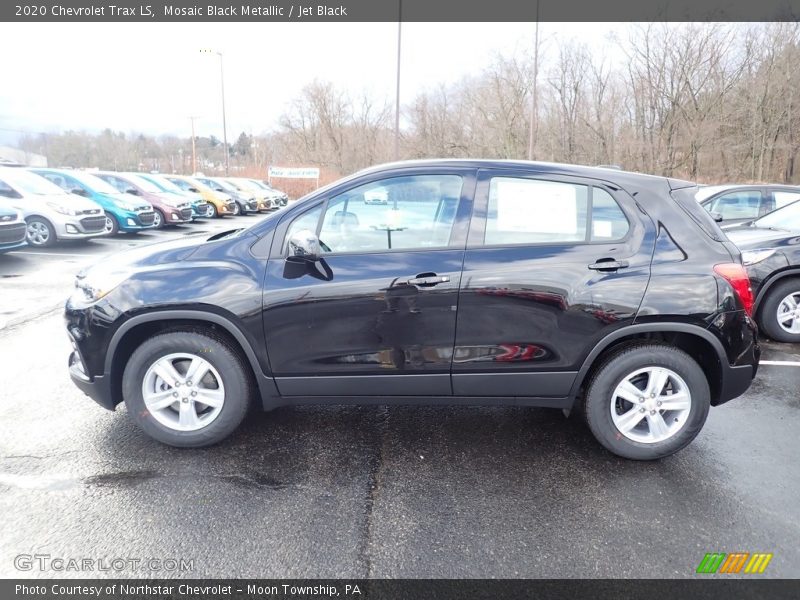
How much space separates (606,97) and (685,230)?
3609 cm

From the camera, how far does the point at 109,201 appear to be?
1316 centimetres

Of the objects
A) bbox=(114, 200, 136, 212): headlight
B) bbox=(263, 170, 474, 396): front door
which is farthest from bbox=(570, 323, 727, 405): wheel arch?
bbox=(114, 200, 136, 212): headlight

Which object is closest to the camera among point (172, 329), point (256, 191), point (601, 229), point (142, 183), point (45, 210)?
point (601, 229)

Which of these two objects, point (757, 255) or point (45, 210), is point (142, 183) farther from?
point (757, 255)

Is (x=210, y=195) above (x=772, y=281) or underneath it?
above

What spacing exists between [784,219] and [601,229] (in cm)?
467

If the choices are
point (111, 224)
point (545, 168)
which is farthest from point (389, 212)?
point (111, 224)

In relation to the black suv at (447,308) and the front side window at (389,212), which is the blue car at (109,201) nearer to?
the black suv at (447,308)

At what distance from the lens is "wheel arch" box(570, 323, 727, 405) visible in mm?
2963

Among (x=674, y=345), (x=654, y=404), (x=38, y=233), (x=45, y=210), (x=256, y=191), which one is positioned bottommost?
(x=654, y=404)

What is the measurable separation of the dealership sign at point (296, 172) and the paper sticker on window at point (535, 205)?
32.5 metres

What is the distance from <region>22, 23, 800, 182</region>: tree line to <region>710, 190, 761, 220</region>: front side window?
75.2 feet

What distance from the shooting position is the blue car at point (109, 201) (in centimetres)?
1309

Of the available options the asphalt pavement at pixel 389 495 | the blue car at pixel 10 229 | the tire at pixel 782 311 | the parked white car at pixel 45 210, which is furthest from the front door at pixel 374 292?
the parked white car at pixel 45 210
